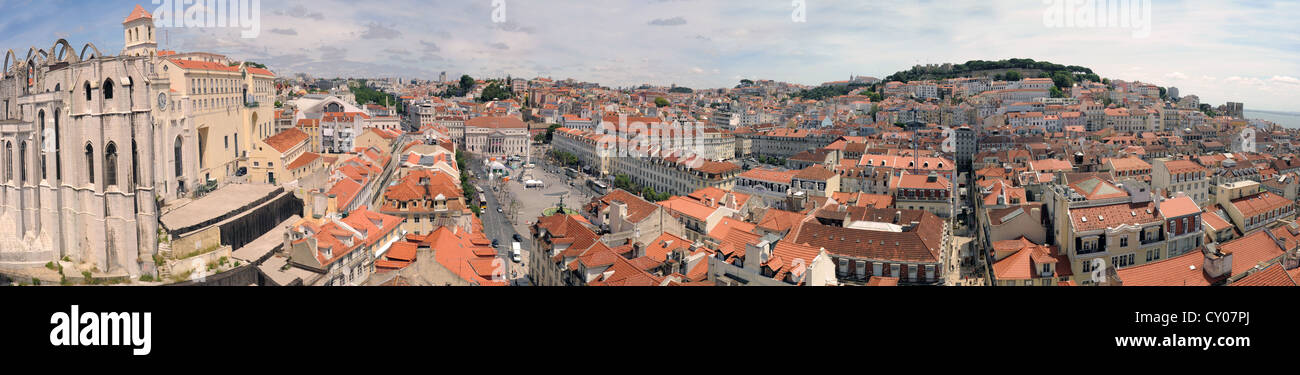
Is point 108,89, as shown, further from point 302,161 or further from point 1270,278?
point 1270,278

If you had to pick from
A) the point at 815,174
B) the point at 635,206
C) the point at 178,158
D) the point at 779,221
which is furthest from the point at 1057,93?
the point at 178,158

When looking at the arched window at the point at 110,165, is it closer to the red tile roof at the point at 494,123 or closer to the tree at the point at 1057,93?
the red tile roof at the point at 494,123

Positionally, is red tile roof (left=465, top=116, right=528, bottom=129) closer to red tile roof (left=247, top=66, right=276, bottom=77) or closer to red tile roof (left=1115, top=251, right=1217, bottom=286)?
red tile roof (left=247, top=66, right=276, bottom=77)

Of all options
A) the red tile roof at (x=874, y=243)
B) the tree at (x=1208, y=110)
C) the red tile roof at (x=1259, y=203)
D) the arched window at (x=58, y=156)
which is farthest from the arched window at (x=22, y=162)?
the tree at (x=1208, y=110)
